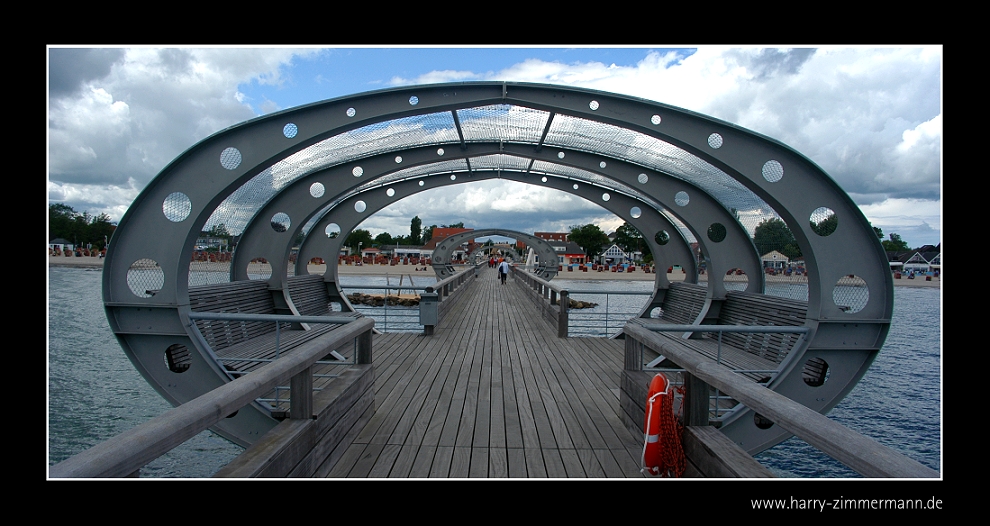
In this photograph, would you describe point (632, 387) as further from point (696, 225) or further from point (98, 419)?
point (98, 419)

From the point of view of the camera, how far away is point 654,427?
3066 mm

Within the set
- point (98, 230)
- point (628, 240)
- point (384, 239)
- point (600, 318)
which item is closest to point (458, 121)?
point (600, 318)

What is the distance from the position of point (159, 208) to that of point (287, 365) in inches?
186

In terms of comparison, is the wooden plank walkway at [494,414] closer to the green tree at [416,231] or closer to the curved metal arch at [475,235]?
the curved metal arch at [475,235]

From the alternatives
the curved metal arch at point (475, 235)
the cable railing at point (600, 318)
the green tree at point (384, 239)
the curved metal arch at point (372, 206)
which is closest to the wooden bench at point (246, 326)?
the curved metal arch at point (372, 206)

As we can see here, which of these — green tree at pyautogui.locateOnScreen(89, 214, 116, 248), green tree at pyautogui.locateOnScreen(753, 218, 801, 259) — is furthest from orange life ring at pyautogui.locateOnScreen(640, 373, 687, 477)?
green tree at pyautogui.locateOnScreen(89, 214, 116, 248)

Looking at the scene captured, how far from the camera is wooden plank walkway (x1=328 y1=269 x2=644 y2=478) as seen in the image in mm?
3506

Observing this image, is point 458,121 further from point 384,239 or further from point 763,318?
point 384,239

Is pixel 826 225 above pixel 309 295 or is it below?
above

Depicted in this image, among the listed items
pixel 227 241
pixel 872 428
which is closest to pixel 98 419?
pixel 227 241

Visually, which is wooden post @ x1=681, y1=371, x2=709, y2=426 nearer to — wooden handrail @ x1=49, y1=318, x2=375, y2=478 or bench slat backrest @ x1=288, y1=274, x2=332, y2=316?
wooden handrail @ x1=49, y1=318, x2=375, y2=478

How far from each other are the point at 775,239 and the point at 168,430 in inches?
367

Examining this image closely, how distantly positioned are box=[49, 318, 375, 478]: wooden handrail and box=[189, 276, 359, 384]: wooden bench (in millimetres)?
3452

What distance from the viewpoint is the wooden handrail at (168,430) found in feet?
4.68
